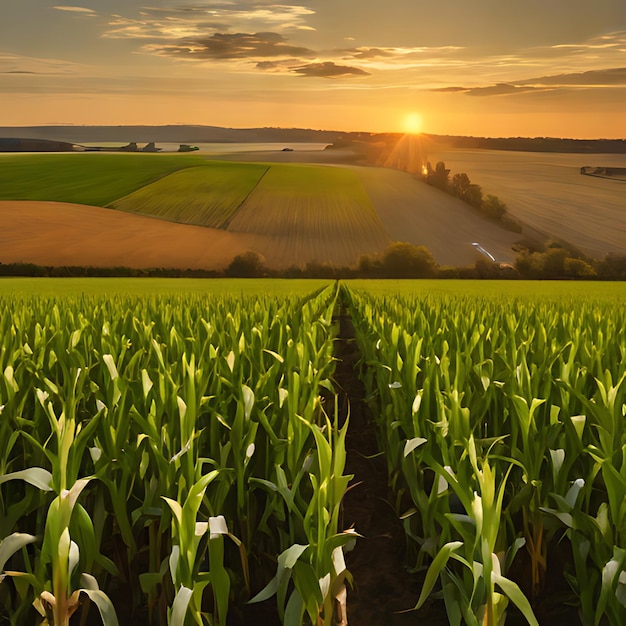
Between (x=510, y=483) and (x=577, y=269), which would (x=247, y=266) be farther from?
(x=510, y=483)

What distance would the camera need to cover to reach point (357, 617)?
2.70m

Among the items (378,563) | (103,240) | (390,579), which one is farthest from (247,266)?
(390,579)

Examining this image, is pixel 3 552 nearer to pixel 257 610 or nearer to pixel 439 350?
pixel 257 610

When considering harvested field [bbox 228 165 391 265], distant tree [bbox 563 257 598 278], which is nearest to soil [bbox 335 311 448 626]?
Result: distant tree [bbox 563 257 598 278]

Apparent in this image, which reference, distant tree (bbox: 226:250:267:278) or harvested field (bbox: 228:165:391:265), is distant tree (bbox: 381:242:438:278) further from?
distant tree (bbox: 226:250:267:278)

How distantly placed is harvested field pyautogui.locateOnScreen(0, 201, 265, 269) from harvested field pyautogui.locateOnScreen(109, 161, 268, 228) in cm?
406

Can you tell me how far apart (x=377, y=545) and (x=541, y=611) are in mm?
932

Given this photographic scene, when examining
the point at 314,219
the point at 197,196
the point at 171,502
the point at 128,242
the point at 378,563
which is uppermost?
the point at 197,196

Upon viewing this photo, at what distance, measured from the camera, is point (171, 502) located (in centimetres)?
183

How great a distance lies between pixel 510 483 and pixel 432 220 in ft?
244

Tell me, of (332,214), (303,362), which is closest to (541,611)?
(303,362)

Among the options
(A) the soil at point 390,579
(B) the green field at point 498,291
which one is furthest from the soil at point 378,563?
(B) the green field at point 498,291

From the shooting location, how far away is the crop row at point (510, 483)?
193 centimetres

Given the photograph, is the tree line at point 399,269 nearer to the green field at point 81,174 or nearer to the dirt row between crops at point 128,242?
the dirt row between crops at point 128,242
